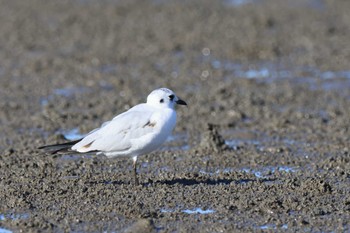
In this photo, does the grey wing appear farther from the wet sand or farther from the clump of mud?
the clump of mud

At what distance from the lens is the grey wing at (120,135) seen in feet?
30.7

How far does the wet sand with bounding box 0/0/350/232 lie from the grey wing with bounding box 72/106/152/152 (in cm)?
40

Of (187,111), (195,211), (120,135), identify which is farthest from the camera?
(187,111)

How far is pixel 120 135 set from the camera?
9391 mm

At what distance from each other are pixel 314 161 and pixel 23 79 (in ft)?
20.1

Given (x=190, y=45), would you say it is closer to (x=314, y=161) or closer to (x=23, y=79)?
(x=23, y=79)

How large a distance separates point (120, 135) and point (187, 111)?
3.99 meters

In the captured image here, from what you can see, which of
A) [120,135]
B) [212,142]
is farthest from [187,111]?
[120,135]

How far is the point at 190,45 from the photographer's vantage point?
17.3m

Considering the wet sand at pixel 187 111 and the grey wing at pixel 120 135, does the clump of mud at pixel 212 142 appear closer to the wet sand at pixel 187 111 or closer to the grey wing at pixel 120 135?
the wet sand at pixel 187 111

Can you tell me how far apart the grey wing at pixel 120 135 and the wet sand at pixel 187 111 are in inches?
15.8

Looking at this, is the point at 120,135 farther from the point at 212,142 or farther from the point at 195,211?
the point at 212,142

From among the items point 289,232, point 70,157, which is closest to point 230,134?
point 70,157

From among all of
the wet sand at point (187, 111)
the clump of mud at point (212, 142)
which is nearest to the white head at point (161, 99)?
the wet sand at point (187, 111)
